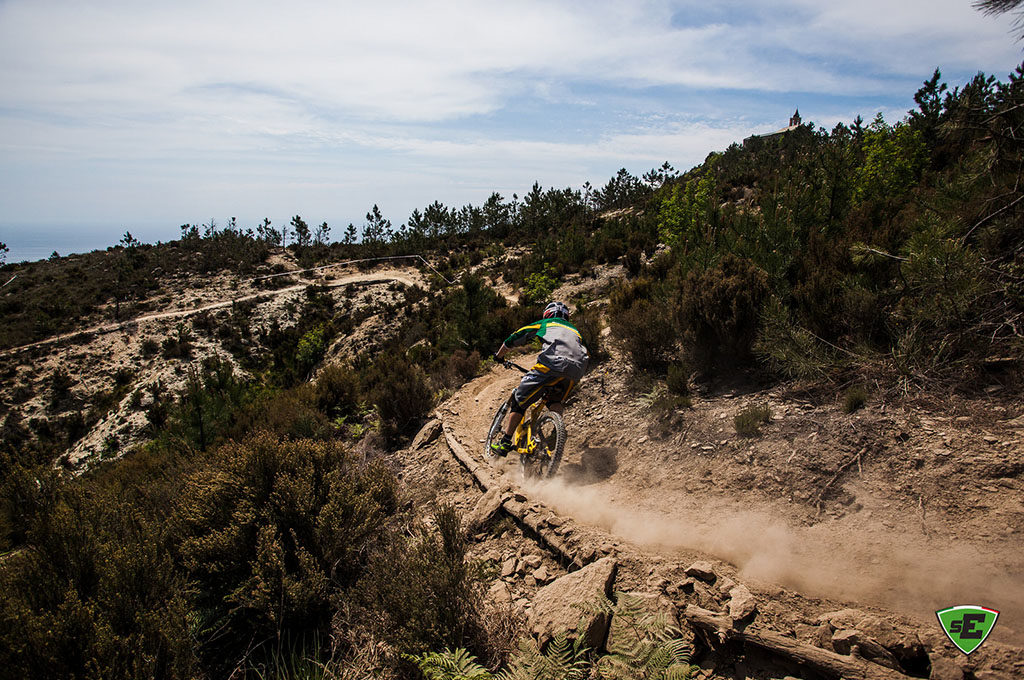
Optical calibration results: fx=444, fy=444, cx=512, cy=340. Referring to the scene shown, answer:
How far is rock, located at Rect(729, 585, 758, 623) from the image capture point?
2.92 m

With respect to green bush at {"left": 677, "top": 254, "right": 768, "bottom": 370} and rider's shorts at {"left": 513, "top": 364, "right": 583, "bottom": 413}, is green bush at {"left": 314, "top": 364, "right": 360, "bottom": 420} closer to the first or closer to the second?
rider's shorts at {"left": 513, "top": 364, "right": 583, "bottom": 413}

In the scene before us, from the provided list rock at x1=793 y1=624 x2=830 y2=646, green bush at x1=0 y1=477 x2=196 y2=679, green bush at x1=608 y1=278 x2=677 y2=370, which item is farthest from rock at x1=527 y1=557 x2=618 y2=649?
green bush at x1=608 y1=278 x2=677 y2=370

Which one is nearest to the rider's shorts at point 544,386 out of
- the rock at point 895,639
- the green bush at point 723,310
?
the green bush at point 723,310

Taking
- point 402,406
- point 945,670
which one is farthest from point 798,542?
point 402,406

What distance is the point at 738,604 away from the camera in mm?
3012

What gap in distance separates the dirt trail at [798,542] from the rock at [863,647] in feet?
1.62

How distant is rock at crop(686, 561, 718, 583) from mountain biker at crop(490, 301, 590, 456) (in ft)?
8.72

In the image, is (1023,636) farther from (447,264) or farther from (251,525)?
(447,264)

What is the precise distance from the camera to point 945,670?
2.33 meters

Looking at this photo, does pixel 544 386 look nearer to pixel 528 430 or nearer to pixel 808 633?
pixel 528 430

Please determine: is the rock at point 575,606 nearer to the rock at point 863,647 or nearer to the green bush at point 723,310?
the rock at point 863,647

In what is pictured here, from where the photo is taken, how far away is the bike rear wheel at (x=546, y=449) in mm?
5667

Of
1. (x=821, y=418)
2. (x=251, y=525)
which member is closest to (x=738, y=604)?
(x=821, y=418)

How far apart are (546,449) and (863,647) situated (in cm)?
370
